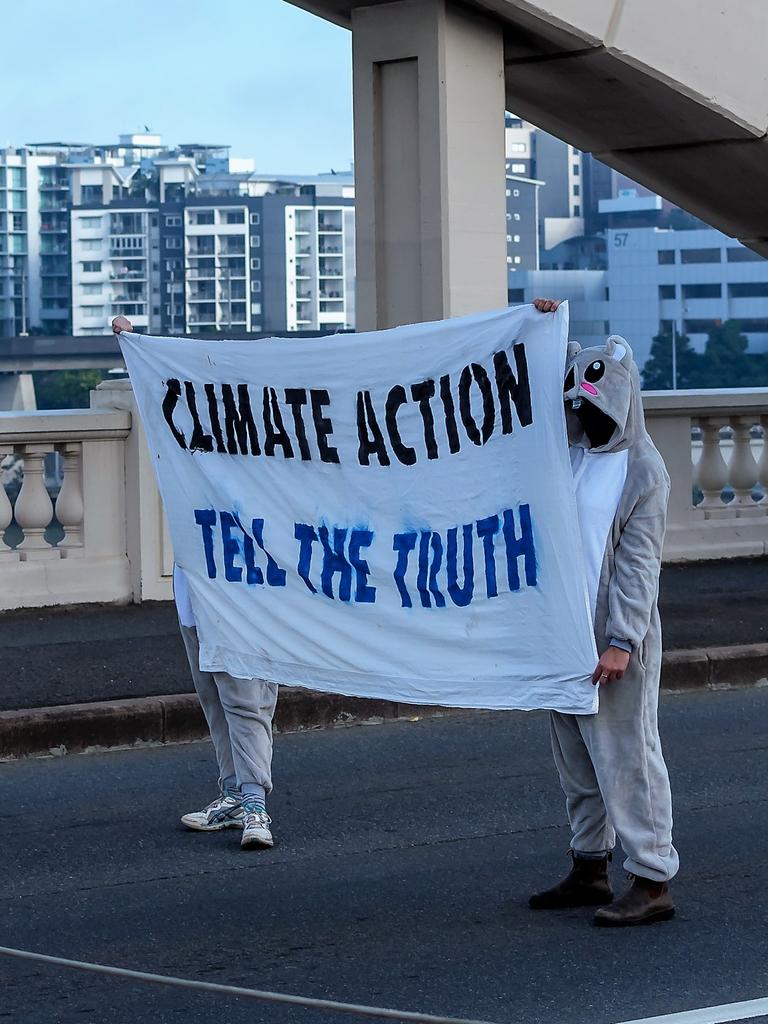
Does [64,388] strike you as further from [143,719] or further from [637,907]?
[637,907]

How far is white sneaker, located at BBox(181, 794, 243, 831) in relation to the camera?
6641mm

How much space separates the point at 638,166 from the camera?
562 inches

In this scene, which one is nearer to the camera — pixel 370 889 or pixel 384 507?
pixel 370 889

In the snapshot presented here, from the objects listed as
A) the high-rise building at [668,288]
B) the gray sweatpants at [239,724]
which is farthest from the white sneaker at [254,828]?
the high-rise building at [668,288]

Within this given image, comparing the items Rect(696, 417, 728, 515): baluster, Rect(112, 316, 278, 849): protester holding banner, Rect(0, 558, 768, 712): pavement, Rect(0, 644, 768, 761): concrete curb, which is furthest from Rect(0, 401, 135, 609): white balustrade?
Rect(112, 316, 278, 849): protester holding banner

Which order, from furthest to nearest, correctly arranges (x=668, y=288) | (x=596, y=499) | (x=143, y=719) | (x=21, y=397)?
1. (x=668, y=288)
2. (x=21, y=397)
3. (x=143, y=719)
4. (x=596, y=499)

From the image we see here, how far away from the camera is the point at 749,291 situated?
191 metres

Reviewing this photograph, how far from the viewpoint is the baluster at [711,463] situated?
13672 mm

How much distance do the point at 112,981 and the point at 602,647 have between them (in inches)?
70.2

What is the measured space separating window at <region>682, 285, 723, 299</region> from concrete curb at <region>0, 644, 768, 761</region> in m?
188

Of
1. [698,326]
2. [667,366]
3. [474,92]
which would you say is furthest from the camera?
[698,326]

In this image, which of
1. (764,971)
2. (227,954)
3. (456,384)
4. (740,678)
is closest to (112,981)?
(227,954)

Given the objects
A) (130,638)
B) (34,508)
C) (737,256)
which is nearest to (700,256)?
(737,256)

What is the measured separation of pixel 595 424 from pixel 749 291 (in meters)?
192
